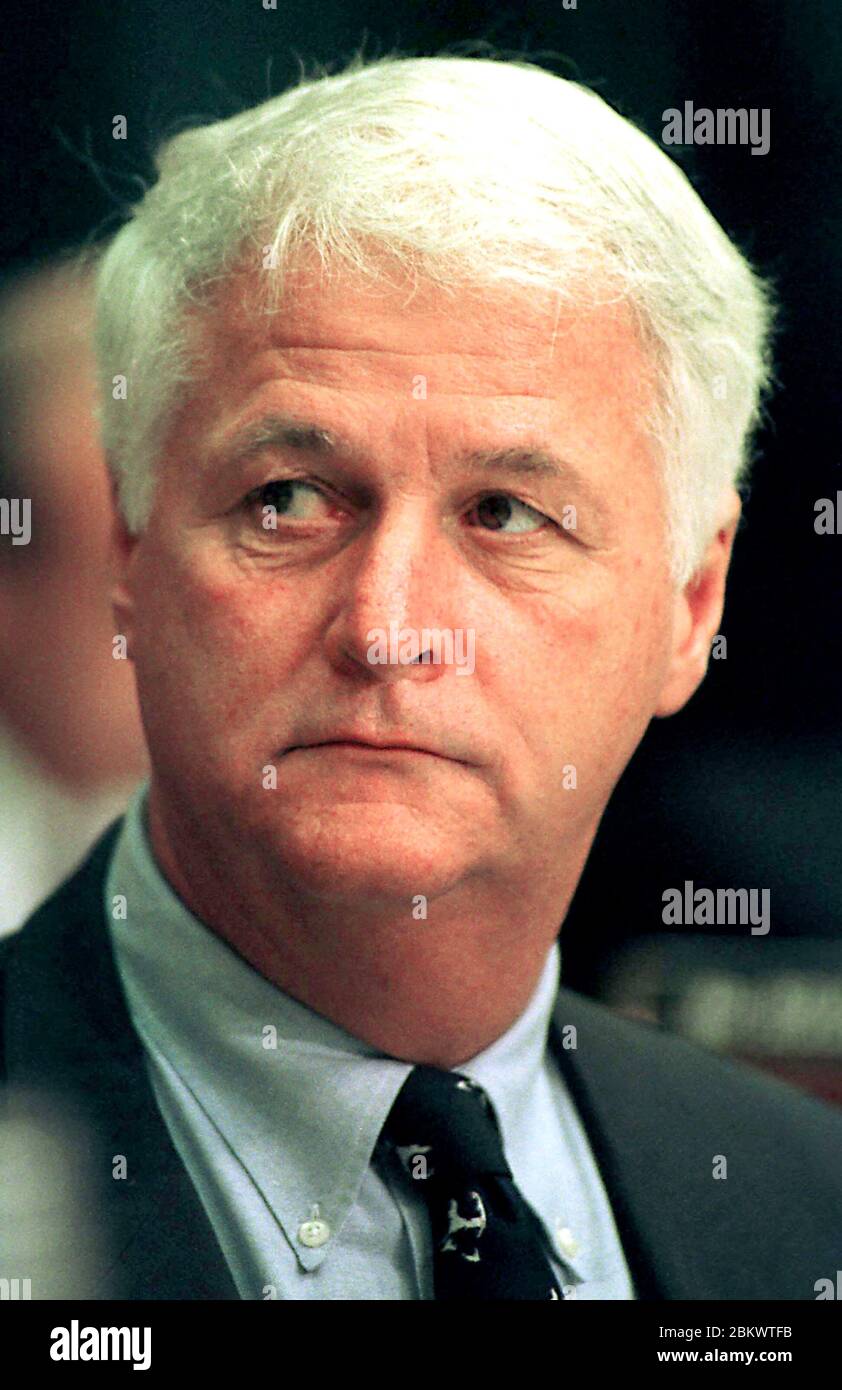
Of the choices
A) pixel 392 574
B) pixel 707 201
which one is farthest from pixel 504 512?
pixel 707 201

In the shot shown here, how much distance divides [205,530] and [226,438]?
106 millimetres

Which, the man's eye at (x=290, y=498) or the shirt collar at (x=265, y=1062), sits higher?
the man's eye at (x=290, y=498)

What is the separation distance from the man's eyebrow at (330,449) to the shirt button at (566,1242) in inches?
34.3

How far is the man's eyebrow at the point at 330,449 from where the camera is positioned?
1.69 meters

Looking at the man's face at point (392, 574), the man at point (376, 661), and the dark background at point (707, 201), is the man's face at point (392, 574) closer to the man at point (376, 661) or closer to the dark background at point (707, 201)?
the man at point (376, 661)

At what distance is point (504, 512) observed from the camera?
5.66 feet

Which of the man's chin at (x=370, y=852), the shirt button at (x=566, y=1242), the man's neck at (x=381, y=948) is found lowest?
the shirt button at (x=566, y=1242)

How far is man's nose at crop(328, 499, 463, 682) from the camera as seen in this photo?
1.64 metres

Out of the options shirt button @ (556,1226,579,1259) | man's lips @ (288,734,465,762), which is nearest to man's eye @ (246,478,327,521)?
man's lips @ (288,734,465,762)

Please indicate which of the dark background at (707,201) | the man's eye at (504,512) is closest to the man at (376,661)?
the man's eye at (504,512)

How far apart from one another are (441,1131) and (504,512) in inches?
27.0

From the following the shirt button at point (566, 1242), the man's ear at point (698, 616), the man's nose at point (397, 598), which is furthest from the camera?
the man's ear at point (698, 616)

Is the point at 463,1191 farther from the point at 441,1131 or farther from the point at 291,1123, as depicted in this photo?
the point at 291,1123

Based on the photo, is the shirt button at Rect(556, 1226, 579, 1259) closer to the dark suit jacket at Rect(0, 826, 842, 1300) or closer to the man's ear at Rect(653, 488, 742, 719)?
the dark suit jacket at Rect(0, 826, 842, 1300)
